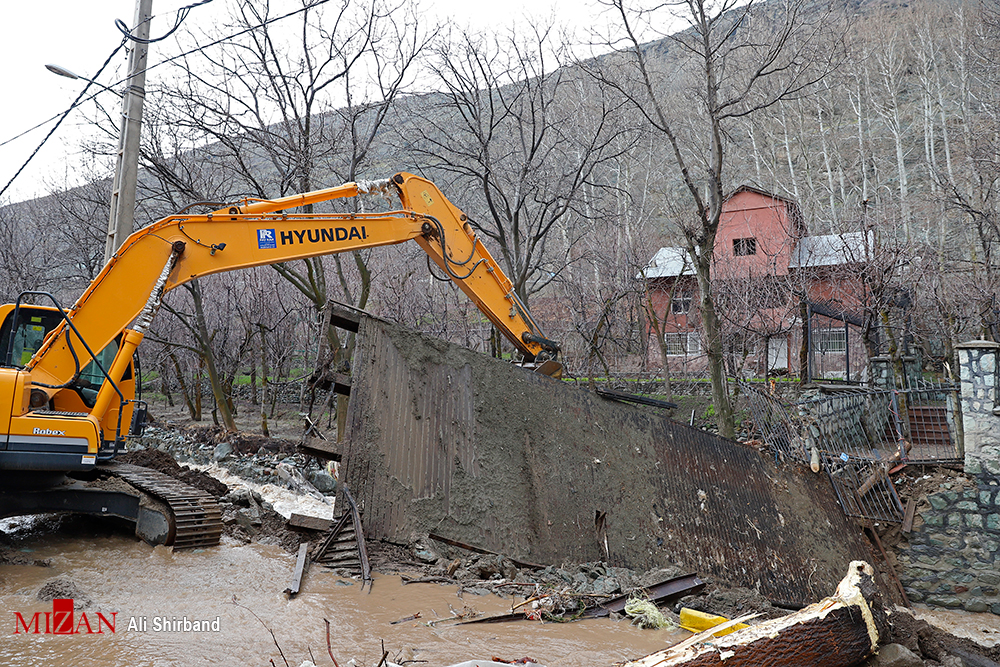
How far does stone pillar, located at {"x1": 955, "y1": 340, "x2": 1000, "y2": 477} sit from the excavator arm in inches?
255

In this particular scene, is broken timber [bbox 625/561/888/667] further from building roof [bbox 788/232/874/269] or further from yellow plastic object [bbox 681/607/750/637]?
building roof [bbox 788/232/874/269]

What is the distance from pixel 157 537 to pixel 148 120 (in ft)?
34.7

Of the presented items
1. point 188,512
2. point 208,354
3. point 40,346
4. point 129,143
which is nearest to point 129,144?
point 129,143

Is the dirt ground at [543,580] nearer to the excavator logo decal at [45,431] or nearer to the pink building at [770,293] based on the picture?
the excavator logo decal at [45,431]

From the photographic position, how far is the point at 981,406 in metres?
9.51

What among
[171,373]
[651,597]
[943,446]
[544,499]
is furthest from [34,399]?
[171,373]

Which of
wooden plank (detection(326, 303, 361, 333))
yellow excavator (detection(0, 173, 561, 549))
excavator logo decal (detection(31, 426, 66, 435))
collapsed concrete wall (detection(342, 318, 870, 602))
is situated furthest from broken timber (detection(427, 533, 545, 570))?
excavator logo decal (detection(31, 426, 66, 435))

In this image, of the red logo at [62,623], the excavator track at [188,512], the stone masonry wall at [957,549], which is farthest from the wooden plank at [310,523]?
the stone masonry wall at [957,549]

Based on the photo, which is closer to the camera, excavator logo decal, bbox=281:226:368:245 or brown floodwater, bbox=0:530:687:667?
brown floodwater, bbox=0:530:687:667

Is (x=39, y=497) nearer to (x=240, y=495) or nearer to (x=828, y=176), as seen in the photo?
(x=240, y=495)

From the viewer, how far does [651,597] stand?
5.45 m

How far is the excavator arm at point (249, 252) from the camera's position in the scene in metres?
6.60

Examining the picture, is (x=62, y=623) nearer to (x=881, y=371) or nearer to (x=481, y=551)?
(x=481, y=551)

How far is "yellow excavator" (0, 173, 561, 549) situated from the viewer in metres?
6.30
